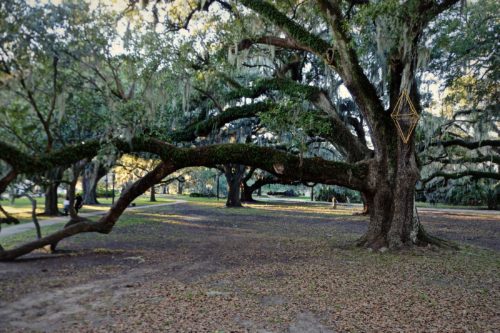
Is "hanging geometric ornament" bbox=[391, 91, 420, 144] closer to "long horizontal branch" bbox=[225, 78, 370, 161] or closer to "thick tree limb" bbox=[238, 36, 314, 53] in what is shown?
"long horizontal branch" bbox=[225, 78, 370, 161]

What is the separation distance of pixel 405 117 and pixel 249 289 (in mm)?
6397

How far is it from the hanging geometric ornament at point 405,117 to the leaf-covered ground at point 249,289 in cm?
298

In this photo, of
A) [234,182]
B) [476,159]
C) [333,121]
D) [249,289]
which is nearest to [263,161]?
[333,121]

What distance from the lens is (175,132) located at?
52.7 ft

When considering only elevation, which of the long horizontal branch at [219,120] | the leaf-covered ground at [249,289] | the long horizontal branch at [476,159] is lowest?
the leaf-covered ground at [249,289]

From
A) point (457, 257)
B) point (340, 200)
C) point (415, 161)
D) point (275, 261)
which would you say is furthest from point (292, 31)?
point (340, 200)

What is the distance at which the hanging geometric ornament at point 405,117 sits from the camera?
32.9 ft

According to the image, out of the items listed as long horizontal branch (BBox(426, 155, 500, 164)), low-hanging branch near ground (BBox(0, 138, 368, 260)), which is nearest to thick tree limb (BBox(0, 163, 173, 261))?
low-hanging branch near ground (BBox(0, 138, 368, 260))

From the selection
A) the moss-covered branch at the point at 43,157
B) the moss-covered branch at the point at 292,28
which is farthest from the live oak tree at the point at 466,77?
the moss-covered branch at the point at 43,157

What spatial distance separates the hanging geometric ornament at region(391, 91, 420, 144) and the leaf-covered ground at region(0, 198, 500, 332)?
298 cm

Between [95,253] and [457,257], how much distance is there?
8691 millimetres

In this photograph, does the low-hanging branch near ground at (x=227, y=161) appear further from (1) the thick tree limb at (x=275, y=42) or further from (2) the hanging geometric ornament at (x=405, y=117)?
(1) the thick tree limb at (x=275, y=42)

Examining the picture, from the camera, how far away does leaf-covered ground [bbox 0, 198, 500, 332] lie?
4.78 meters

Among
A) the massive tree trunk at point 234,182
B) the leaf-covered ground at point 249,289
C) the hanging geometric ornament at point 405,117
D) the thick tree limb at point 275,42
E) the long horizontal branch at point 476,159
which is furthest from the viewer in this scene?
the massive tree trunk at point 234,182
